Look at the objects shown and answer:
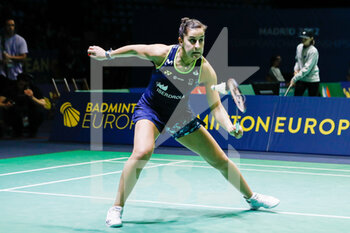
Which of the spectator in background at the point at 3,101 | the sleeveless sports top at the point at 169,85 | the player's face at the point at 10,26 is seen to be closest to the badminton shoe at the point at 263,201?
the sleeveless sports top at the point at 169,85

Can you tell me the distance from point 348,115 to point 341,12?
990 cm

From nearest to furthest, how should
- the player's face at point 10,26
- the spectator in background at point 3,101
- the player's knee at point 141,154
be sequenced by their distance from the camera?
the player's knee at point 141,154
the spectator in background at point 3,101
the player's face at point 10,26

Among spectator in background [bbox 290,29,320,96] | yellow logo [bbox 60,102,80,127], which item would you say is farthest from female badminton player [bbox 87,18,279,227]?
spectator in background [bbox 290,29,320,96]

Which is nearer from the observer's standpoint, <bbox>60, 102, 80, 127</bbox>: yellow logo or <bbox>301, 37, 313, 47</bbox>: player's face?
<bbox>301, 37, 313, 47</bbox>: player's face

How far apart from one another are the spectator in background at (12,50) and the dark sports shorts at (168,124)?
8316mm

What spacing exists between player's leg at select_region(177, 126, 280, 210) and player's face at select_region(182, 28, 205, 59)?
0.79 meters

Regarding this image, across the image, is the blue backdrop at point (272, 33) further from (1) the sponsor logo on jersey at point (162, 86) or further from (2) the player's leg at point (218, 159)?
(1) the sponsor logo on jersey at point (162, 86)

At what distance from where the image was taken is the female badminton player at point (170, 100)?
18.2ft

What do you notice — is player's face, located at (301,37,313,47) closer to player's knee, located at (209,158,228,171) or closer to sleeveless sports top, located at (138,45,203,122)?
player's knee, located at (209,158,228,171)

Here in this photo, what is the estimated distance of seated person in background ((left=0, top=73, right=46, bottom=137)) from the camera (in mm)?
13281

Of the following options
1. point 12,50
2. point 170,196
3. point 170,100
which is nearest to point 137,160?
point 170,100

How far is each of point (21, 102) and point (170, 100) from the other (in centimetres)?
824

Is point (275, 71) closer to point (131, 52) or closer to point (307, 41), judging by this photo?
point (307, 41)

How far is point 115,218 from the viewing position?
552 centimetres
